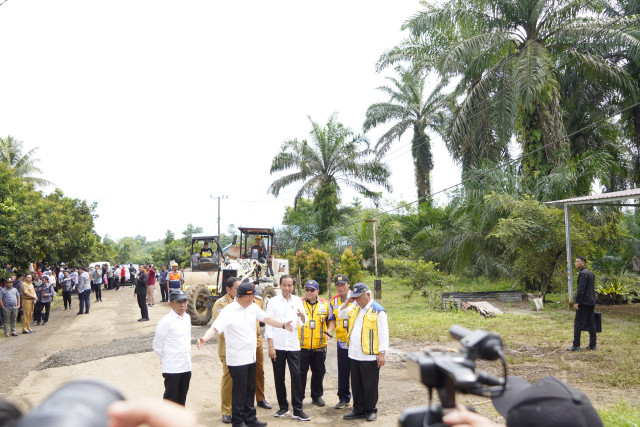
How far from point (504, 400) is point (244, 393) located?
189 inches

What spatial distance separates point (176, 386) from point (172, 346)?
43cm

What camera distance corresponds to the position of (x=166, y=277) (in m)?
23.4

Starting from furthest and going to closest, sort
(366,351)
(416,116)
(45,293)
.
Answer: (416,116) < (45,293) < (366,351)

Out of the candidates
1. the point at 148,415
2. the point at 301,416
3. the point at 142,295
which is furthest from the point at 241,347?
the point at 142,295

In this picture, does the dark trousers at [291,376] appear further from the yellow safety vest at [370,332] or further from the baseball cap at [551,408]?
the baseball cap at [551,408]

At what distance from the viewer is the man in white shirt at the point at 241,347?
6.12 metres

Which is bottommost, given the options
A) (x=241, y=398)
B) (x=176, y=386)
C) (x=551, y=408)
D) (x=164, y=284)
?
(x=241, y=398)

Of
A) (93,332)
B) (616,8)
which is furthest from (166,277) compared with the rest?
(616,8)

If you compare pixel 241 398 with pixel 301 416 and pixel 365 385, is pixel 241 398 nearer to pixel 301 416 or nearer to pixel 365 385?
pixel 301 416

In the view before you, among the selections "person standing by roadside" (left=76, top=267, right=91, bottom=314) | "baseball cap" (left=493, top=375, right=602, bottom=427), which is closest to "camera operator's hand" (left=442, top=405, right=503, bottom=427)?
"baseball cap" (left=493, top=375, right=602, bottom=427)

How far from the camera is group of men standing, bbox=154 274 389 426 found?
20.1 feet

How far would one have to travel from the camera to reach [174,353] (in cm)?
584

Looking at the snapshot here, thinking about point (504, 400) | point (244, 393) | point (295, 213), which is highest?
point (295, 213)

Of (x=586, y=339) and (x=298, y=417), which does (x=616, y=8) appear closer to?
(x=586, y=339)
